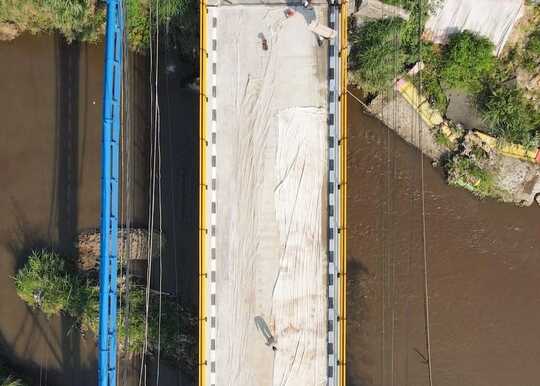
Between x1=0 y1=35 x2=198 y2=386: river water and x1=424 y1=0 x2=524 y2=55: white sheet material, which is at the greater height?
x1=424 y1=0 x2=524 y2=55: white sheet material

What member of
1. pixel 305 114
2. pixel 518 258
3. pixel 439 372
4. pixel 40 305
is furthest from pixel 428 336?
pixel 40 305

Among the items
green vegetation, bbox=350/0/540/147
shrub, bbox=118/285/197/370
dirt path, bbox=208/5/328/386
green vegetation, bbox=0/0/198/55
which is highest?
green vegetation, bbox=0/0/198/55

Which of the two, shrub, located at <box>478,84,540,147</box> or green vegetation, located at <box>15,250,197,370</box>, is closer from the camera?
shrub, located at <box>478,84,540,147</box>

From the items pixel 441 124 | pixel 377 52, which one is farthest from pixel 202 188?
pixel 441 124

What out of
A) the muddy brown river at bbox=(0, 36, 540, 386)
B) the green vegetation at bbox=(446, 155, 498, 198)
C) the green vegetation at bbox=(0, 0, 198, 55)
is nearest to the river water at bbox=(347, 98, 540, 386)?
the muddy brown river at bbox=(0, 36, 540, 386)

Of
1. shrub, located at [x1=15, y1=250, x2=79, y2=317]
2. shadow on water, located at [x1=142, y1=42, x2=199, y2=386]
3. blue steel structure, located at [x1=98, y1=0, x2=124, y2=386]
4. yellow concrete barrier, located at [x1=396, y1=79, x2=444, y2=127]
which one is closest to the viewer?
blue steel structure, located at [x1=98, y1=0, x2=124, y2=386]

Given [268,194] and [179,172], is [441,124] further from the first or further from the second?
[179,172]

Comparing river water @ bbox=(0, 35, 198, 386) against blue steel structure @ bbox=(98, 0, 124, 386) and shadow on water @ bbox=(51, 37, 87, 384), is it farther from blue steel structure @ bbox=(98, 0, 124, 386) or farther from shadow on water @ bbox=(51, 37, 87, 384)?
blue steel structure @ bbox=(98, 0, 124, 386)

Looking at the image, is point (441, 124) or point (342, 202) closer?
point (342, 202)

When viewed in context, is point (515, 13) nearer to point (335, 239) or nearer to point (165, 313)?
point (335, 239)
